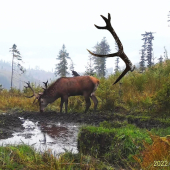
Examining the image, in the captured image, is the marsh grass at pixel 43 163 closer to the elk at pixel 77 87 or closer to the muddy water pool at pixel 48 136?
the muddy water pool at pixel 48 136

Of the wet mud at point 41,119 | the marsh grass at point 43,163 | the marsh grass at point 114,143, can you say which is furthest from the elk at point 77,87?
the marsh grass at point 43,163

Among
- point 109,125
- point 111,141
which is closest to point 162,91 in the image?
point 109,125

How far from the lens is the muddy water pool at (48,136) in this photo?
596cm

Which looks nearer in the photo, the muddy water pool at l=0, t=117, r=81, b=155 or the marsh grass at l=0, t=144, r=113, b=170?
→ the marsh grass at l=0, t=144, r=113, b=170

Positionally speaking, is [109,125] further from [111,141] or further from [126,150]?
[126,150]

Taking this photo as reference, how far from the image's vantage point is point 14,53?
1880 inches

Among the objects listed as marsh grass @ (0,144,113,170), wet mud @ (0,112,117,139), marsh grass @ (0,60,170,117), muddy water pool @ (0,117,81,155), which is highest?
marsh grass @ (0,60,170,117)

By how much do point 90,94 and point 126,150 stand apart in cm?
636

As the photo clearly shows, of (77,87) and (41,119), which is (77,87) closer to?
(77,87)

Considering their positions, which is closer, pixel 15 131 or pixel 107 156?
pixel 107 156

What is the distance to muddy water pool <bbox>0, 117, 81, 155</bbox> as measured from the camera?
19.6ft

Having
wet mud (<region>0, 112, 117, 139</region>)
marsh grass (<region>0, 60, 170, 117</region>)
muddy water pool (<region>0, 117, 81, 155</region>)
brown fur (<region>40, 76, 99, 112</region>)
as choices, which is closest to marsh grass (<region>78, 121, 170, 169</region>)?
muddy water pool (<region>0, 117, 81, 155</region>)

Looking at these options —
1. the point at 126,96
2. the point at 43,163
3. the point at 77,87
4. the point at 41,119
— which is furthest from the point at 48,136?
the point at 126,96

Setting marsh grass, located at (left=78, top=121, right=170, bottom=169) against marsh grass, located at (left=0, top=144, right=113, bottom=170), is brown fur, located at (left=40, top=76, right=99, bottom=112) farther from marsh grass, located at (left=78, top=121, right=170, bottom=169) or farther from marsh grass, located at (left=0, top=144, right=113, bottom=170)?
marsh grass, located at (left=0, top=144, right=113, bottom=170)
